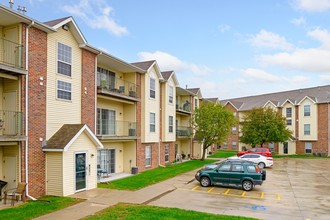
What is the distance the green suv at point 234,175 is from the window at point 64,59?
34.6ft

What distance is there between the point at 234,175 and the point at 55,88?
11734mm

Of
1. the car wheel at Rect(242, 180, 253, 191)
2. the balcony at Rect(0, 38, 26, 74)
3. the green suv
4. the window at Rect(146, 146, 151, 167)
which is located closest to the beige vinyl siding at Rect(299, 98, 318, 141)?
the window at Rect(146, 146, 151, 167)

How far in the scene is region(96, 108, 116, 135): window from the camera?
2085 centimetres

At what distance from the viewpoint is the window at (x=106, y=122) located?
20.9 m

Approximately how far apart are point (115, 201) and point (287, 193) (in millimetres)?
9863

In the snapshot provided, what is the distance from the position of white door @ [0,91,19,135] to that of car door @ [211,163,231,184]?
11708mm

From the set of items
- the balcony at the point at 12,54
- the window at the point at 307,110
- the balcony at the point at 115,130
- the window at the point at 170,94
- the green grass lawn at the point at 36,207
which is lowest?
the green grass lawn at the point at 36,207

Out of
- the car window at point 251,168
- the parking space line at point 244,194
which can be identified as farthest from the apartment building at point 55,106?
the car window at point 251,168

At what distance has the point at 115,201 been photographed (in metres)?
14.1

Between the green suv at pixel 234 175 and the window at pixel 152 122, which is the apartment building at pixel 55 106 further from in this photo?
the green suv at pixel 234 175

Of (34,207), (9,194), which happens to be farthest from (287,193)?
(9,194)

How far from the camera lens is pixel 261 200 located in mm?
14805

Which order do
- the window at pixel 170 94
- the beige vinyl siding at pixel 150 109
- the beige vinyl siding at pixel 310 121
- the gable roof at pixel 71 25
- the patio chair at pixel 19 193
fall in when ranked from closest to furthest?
the patio chair at pixel 19 193, the gable roof at pixel 71 25, the beige vinyl siding at pixel 150 109, the window at pixel 170 94, the beige vinyl siding at pixel 310 121

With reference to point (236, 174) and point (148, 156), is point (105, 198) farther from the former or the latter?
point (148, 156)
